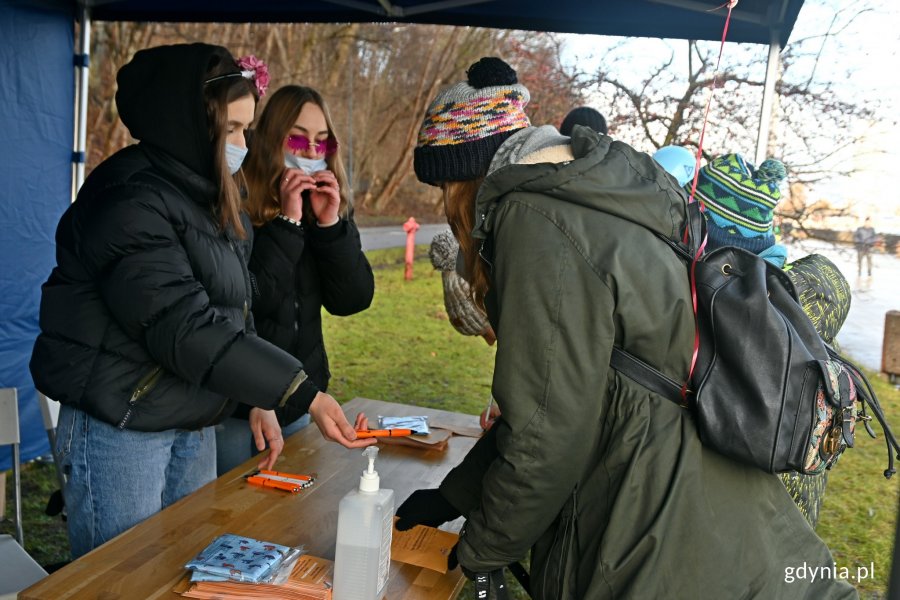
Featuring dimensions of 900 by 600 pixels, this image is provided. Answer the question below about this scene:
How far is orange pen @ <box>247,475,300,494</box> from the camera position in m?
1.77

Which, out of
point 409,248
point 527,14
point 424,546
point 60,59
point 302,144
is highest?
point 527,14

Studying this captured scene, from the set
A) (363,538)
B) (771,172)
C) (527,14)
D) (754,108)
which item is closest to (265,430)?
(363,538)

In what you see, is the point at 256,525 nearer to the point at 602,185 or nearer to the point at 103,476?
the point at 103,476

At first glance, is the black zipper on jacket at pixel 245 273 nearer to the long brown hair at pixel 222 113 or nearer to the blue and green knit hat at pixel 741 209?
the long brown hair at pixel 222 113

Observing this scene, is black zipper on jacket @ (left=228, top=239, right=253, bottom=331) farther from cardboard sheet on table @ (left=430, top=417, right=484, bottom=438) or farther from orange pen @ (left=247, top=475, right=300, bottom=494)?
cardboard sheet on table @ (left=430, top=417, right=484, bottom=438)

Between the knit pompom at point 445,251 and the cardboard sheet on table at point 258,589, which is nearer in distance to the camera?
the cardboard sheet on table at point 258,589

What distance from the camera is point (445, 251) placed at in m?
2.45

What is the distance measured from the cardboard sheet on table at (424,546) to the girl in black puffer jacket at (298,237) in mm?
796

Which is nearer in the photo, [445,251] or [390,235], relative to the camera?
[445,251]

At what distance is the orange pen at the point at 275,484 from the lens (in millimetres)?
1773

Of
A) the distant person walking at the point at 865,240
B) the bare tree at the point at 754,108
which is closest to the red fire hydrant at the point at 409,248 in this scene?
the bare tree at the point at 754,108

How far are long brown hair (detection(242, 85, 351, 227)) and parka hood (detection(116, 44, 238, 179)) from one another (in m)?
0.70

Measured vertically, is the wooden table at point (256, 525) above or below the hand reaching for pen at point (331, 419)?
below

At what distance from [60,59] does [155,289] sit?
3.00m
